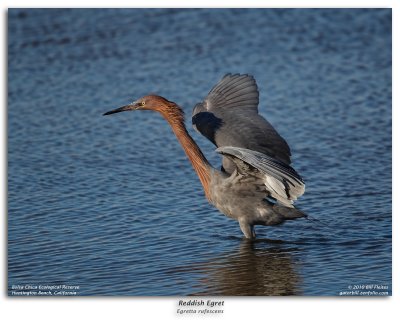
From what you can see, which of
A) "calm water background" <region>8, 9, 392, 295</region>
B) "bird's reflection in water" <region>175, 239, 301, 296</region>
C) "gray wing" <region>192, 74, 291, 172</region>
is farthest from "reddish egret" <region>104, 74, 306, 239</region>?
"calm water background" <region>8, 9, 392, 295</region>

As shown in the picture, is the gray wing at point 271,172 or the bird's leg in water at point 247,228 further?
→ the bird's leg in water at point 247,228

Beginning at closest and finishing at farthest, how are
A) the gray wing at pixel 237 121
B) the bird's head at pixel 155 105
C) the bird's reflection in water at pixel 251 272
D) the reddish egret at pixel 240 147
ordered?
the bird's reflection in water at pixel 251 272 < the reddish egret at pixel 240 147 < the gray wing at pixel 237 121 < the bird's head at pixel 155 105

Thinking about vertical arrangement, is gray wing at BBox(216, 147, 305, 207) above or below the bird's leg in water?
above

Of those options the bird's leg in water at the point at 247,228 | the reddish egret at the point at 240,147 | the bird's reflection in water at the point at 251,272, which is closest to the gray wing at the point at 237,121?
the reddish egret at the point at 240,147

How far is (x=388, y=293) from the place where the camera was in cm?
734

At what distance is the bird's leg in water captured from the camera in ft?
28.0

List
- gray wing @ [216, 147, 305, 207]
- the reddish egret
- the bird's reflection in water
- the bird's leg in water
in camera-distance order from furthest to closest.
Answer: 1. the bird's leg in water
2. the reddish egret
3. the bird's reflection in water
4. gray wing @ [216, 147, 305, 207]

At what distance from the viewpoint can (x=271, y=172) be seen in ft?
23.8

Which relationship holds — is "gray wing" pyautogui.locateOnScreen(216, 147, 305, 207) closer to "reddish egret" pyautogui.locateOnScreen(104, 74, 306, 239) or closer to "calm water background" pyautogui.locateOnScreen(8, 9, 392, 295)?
"reddish egret" pyautogui.locateOnScreen(104, 74, 306, 239)

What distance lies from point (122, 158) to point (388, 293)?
15.1ft

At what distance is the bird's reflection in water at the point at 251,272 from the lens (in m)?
7.62

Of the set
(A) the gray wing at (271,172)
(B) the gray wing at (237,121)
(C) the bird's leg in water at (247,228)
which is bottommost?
(C) the bird's leg in water at (247,228)

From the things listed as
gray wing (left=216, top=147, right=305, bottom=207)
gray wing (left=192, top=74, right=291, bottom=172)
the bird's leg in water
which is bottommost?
the bird's leg in water

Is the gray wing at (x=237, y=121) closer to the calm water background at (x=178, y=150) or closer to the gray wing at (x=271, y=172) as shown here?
the gray wing at (x=271, y=172)
